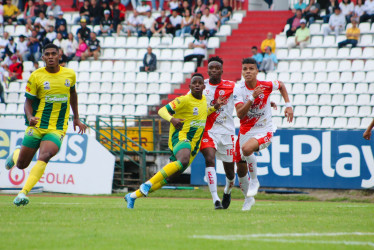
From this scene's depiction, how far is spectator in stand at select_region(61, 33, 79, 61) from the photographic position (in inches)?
1085

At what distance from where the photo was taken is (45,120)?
1077 centimetres

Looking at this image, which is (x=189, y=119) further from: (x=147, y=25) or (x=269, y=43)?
(x=147, y=25)

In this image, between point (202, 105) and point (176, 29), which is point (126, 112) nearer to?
point (176, 29)

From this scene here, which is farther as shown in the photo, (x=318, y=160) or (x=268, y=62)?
(x=268, y=62)

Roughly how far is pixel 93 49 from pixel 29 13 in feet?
18.0

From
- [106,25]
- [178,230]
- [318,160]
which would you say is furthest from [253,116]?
[106,25]

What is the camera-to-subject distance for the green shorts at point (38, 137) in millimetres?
10695

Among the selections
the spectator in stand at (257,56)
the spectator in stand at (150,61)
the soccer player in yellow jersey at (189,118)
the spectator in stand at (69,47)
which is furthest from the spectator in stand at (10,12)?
the soccer player in yellow jersey at (189,118)

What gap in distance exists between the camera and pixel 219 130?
11.8 m

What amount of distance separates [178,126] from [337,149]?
8813 millimetres

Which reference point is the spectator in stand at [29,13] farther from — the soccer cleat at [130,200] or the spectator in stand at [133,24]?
the soccer cleat at [130,200]

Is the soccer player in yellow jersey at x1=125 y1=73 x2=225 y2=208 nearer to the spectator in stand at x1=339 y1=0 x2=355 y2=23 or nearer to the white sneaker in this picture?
the white sneaker

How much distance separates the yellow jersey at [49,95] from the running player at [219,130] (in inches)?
96.7

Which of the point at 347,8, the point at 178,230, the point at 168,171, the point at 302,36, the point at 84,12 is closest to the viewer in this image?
the point at 178,230
